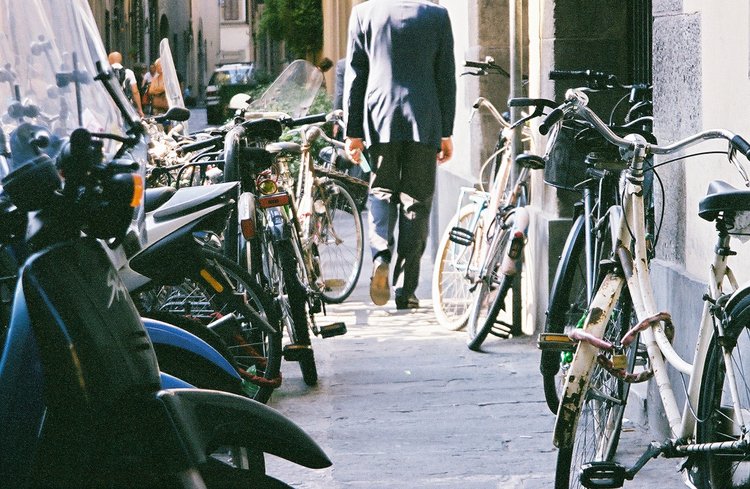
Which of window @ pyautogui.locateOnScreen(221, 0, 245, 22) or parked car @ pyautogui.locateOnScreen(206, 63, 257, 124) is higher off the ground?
window @ pyautogui.locateOnScreen(221, 0, 245, 22)

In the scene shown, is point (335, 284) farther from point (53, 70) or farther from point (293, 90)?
point (53, 70)

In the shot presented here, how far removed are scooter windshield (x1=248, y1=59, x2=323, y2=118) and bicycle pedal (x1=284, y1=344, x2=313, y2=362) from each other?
2341mm

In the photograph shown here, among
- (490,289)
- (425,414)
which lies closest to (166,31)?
(490,289)

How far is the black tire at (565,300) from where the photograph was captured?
207 inches

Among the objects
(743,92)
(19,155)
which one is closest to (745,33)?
(743,92)

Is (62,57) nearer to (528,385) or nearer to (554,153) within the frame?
(554,153)

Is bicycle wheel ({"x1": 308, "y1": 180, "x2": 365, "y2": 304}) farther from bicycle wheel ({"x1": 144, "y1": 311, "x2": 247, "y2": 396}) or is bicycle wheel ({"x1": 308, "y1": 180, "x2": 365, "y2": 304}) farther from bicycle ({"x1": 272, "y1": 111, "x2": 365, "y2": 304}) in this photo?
bicycle wheel ({"x1": 144, "y1": 311, "x2": 247, "y2": 396})

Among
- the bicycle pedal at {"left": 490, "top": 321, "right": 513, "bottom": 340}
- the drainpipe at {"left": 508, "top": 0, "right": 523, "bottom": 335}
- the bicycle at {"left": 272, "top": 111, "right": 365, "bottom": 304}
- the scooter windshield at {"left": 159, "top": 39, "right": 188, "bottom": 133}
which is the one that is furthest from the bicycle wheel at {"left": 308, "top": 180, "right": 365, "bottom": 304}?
the drainpipe at {"left": 508, "top": 0, "right": 523, "bottom": 335}

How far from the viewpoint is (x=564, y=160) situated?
5426 mm

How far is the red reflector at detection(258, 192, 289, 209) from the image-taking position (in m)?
6.27

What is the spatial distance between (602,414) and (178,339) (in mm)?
1515

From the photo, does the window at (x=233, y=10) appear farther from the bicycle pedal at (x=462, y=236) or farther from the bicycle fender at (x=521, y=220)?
the bicycle fender at (x=521, y=220)

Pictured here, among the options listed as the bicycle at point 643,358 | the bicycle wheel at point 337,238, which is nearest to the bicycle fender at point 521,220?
the bicycle wheel at point 337,238

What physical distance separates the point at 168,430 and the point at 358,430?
328 cm
